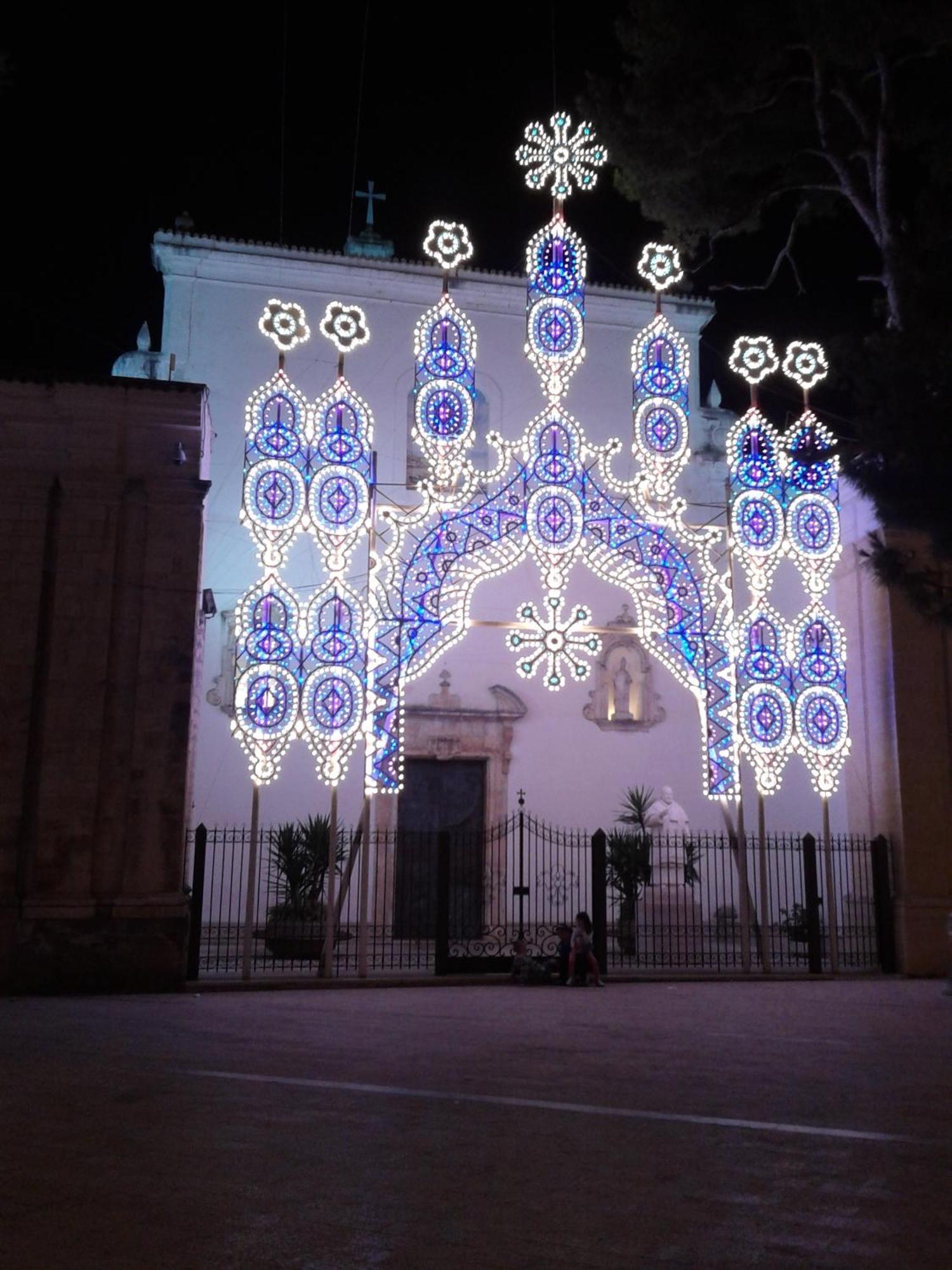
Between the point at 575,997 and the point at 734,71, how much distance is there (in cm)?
902

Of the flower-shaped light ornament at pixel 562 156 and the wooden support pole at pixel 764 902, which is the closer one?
the wooden support pole at pixel 764 902

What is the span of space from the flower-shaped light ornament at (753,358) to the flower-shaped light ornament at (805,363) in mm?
214

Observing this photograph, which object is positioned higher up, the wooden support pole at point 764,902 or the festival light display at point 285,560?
the festival light display at point 285,560

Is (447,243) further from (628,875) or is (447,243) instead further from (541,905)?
(541,905)

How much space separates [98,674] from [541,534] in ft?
15.3

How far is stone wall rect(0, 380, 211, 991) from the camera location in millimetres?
9945

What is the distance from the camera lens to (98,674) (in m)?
10.4

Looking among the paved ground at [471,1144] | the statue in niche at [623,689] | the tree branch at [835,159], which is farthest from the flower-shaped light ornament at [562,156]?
the paved ground at [471,1144]

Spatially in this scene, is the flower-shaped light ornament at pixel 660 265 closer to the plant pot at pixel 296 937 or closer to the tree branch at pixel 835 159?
the tree branch at pixel 835 159

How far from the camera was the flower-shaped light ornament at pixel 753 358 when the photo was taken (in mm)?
12719

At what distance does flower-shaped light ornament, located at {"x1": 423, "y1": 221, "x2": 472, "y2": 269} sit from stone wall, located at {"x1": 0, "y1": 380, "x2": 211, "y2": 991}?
3.00 meters

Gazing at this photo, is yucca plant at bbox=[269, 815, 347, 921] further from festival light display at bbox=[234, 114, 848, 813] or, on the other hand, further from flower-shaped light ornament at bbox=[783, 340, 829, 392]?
flower-shaped light ornament at bbox=[783, 340, 829, 392]

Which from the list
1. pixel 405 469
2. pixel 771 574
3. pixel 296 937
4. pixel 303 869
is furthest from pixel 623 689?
pixel 296 937

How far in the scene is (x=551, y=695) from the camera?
15.9 m
